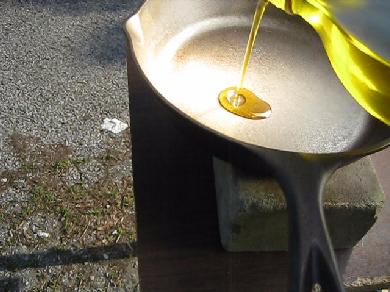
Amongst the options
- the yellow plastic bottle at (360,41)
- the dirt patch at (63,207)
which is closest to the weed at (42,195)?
the dirt patch at (63,207)

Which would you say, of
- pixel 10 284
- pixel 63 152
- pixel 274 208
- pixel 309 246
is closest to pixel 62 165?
pixel 63 152

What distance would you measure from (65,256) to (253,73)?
1.53ft

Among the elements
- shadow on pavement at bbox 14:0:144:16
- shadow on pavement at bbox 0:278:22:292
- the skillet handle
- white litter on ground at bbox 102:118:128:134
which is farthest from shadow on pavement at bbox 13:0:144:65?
the skillet handle

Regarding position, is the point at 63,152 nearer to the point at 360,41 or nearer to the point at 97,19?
the point at 97,19

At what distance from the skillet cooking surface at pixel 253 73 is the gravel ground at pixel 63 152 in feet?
1.30

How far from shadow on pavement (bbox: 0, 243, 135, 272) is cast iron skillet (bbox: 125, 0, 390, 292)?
36 centimetres

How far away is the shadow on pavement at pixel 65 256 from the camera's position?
1.03 meters

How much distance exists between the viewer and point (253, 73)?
806mm

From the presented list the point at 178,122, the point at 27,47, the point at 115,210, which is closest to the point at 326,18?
the point at 178,122

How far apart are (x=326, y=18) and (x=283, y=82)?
184mm

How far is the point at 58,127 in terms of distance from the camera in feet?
4.03

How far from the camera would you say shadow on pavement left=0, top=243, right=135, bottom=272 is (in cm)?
103

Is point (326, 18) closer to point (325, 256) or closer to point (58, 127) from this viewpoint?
point (325, 256)

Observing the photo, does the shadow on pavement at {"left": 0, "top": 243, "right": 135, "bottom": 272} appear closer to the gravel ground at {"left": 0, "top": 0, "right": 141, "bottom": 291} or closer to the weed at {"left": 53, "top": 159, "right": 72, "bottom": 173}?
the gravel ground at {"left": 0, "top": 0, "right": 141, "bottom": 291}
